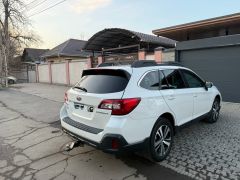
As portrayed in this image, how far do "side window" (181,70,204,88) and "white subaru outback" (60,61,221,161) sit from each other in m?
0.29

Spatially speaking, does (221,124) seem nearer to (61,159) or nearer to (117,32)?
(61,159)

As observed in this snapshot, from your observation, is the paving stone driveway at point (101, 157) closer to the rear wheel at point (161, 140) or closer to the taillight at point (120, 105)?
the rear wheel at point (161, 140)

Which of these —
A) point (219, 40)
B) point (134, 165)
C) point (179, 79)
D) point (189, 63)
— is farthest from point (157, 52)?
point (134, 165)

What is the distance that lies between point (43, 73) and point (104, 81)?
21558 millimetres

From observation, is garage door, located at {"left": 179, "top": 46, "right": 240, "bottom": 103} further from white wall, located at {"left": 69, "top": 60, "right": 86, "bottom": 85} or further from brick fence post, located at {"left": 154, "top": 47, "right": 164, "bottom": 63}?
white wall, located at {"left": 69, "top": 60, "right": 86, "bottom": 85}

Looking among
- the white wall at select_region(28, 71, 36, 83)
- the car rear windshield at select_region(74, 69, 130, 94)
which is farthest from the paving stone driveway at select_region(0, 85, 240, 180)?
the white wall at select_region(28, 71, 36, 83)

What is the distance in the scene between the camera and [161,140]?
367cm

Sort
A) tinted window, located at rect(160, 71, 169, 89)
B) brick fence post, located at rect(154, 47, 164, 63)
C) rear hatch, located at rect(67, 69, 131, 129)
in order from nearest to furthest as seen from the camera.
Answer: rear hatch, located at rect(67, 69, 131, 129), tinted window, located at rect(160, 71, 169, 89), brick fence post, located at rect(154, 47, 164, 63)

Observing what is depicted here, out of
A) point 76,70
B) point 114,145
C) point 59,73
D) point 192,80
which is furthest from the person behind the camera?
point 59,73

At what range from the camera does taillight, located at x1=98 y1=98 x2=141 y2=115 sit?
9.82 feet

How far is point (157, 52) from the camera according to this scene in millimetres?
10812

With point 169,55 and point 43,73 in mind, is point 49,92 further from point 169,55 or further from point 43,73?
point 43,73

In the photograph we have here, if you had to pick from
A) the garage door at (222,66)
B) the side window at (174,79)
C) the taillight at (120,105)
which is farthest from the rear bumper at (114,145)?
the garage door at (222,66)

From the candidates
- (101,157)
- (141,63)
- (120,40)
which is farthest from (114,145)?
(120,40)
